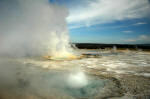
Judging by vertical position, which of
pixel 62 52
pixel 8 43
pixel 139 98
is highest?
pixel 8 43

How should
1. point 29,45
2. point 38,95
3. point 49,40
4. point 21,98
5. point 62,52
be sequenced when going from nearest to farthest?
1. point 21,98
2. point 38,95
3. point 62,52
4. point 49,40
5. point 29,45

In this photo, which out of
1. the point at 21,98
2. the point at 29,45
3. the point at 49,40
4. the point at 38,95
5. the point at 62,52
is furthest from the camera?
the point at 29,45

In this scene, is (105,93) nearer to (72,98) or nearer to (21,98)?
(72,98)

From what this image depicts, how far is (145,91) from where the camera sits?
412cm

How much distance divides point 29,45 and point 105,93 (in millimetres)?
19104

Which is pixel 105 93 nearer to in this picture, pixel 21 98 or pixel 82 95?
pixel 82 95

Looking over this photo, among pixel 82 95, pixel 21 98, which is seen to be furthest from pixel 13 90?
pixel 82 95

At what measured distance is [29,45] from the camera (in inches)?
813

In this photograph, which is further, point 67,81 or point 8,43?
point 8,43

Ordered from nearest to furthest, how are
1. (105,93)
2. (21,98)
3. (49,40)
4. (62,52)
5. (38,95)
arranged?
(21,98), (38,95), (105,93), (62,52), (49,40)

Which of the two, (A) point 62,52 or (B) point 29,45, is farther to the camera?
(B) point 29,45

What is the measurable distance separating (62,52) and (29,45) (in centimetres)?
879

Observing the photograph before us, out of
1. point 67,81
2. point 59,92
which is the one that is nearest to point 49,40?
point 67,81

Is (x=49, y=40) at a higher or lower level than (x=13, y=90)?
higher
